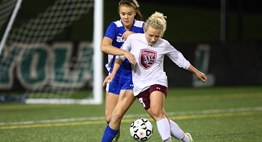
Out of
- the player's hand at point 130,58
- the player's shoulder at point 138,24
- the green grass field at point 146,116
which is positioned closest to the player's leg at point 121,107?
the player's hand at point 130,58

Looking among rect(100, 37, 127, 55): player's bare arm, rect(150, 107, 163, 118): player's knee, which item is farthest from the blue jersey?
rect(150, 107, 163, 118): player's knee

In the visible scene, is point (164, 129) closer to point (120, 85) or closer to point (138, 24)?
point (120, 85)

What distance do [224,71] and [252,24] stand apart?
9.10 meters

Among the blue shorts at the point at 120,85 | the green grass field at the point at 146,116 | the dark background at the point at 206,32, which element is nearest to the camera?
the blue shorts at the point at 120,85

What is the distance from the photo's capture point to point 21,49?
1430cm

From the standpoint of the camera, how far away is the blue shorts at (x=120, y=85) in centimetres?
665

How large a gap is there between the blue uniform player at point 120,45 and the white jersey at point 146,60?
18 cm

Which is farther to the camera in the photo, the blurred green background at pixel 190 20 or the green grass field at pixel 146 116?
the blurred green background at pixel 190 20

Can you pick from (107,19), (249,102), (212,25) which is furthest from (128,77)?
(212,25)

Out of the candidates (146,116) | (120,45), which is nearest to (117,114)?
(120,45)

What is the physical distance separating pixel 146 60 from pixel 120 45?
1.85 feet

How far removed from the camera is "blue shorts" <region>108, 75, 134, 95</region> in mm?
6648

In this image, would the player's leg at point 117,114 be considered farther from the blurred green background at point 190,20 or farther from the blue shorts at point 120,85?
the blurred green background at point 190,20

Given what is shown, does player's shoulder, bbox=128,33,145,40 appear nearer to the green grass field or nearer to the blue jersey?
the blue jersey
